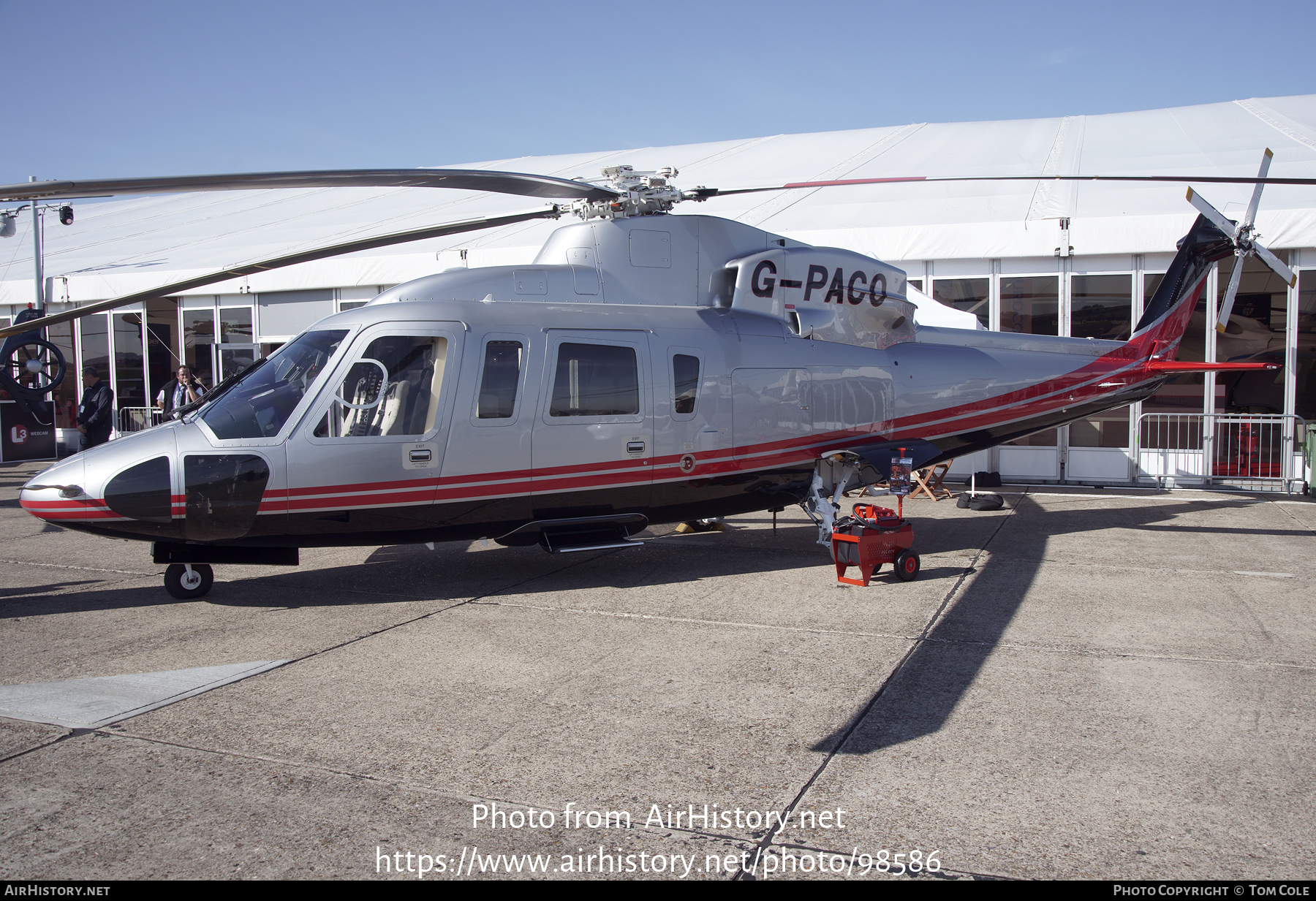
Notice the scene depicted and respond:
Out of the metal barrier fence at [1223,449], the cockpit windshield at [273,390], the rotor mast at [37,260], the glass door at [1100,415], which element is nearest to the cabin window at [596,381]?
the cockpit windshield at [273,390]

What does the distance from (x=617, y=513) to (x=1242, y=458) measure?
10545 millimetres

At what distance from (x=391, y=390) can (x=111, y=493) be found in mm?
2060

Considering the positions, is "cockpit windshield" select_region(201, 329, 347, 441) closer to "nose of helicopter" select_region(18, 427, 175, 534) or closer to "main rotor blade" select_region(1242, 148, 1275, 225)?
"nose of helicopter" select_region(18, 427, 175, 534)

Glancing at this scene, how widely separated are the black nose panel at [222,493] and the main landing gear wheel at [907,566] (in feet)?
17.1

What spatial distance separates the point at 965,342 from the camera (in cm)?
937

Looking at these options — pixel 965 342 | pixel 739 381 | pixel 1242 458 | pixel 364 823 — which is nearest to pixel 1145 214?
pixel 1242 458

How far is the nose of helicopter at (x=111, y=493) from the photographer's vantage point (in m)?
6.11

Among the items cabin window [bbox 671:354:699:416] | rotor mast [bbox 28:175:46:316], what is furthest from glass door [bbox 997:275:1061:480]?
rotor mast [bbox 28:175:46:316]

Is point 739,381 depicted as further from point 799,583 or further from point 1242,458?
point 1242,458

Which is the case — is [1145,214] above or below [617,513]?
above

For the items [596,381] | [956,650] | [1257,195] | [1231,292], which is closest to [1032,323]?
[1231,292]

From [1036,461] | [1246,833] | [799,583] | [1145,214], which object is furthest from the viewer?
[1036,461]

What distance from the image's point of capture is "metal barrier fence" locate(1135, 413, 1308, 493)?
41.2ft
